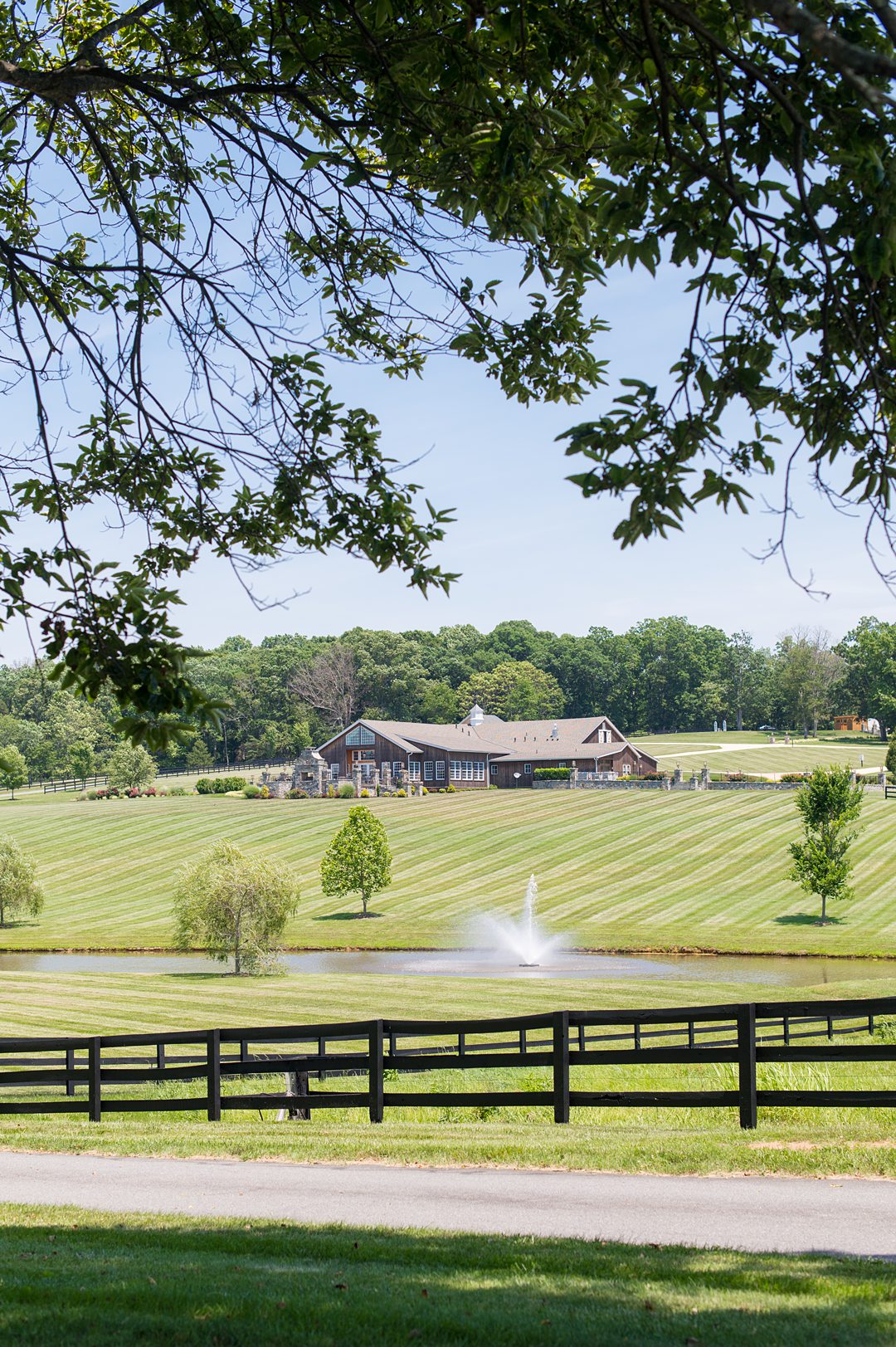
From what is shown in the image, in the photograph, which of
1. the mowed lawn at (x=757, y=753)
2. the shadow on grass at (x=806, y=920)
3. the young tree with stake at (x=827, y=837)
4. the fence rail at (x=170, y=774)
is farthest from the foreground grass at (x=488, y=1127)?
the fence rail at (x=170, y=774)

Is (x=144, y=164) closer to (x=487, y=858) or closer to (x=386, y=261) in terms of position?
(x=386, y=261)

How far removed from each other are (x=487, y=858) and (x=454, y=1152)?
200 ft

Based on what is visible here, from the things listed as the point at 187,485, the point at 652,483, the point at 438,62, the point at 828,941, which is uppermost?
the point at 438,62

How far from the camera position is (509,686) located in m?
177

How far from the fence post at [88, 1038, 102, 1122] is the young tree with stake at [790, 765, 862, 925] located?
140 feet

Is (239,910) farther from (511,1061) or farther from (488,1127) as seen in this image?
(511,1061)

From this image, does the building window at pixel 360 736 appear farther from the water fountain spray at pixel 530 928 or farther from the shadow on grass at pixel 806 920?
the shadow on grass at pixel 806 920

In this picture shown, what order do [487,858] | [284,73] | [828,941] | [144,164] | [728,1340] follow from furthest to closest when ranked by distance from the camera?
[487,858] < [828,941] < [144,164] < [284,73] < [728,1340]

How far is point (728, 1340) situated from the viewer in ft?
17.0

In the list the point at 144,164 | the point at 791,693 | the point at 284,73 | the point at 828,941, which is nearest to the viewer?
the point at 284,73

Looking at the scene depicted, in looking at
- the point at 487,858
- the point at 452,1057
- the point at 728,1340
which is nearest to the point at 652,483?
the point at 728,1340

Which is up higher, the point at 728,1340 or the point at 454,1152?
the point at 728,1340

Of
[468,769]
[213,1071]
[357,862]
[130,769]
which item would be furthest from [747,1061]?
[130,769]

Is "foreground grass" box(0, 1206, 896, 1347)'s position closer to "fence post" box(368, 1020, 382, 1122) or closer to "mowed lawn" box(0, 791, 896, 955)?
"fence post" box(368, 1020, 382, 1122)
